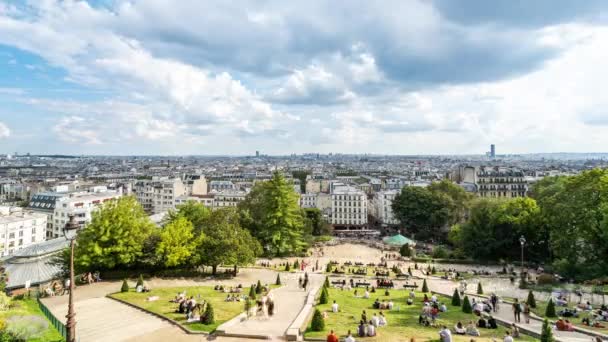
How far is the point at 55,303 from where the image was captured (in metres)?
30.7

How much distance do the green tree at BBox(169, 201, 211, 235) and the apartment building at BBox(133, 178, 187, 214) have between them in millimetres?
71324

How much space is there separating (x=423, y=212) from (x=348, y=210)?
25970mm

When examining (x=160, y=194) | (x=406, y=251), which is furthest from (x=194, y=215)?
(x=160, y=194)

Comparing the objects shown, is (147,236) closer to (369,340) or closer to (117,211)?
(117,211)

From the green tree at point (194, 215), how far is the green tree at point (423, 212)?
5487cm

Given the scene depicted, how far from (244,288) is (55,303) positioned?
14054 millimetres

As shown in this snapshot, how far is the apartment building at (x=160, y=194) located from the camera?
12312 centimetres

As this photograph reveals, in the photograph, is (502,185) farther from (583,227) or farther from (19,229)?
(19,229)

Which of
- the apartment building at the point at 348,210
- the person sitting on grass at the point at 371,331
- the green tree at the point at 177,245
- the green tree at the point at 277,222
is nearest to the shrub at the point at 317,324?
the person sitting on grass at the point at 371,331

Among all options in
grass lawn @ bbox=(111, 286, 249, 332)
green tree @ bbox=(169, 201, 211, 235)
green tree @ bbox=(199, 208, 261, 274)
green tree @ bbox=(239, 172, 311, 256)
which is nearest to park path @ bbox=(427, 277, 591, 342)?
grass lawn @ bbox=(111, 286, 249, 332)

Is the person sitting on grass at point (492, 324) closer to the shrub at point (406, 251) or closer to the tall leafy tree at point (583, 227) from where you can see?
the tall leafy tree at point (583, 227)

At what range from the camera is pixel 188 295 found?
1275 inches

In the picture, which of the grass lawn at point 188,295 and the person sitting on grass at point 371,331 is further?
the grass lawn at point 188,295

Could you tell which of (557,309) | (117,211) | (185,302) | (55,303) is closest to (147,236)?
(117,211)
